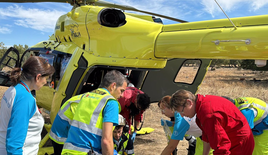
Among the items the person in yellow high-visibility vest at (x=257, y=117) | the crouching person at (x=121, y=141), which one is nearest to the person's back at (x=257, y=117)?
the person in yellow high-visibility vest at (x=257, y=117)

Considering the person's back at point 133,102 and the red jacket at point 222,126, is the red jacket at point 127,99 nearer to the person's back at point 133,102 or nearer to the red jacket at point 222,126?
the person's back at point 133,102

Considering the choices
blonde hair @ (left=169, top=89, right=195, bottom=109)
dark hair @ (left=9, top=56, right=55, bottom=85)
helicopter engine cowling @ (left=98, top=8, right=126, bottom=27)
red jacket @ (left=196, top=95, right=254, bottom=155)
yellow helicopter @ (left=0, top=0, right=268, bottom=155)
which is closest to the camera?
dark hair @ (left=9, top=56, right=55, bottom=85)

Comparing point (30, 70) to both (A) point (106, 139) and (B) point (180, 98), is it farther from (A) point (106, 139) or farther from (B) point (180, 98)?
(B) point (180, 98)

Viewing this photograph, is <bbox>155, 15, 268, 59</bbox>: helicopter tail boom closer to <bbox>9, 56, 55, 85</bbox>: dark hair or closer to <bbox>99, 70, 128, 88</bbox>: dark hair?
<bbox>99, 70, 128, 88</bbox>: dark hair

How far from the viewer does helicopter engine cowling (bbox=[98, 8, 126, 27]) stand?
12.5ft

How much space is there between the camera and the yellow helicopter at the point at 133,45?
282 centimetres

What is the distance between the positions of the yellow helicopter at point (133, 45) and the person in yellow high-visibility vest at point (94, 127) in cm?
168

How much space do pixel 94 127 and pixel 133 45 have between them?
6.61 ft

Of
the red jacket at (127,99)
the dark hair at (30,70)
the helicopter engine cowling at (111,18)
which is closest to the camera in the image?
the dark hair at (30,70)

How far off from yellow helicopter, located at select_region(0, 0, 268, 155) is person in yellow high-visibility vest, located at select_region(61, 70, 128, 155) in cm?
168

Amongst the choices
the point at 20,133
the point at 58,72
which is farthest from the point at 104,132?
the point at 58,72

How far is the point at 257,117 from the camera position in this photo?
10.1ft

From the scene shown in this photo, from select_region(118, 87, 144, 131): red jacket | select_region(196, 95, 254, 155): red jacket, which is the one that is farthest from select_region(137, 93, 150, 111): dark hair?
select_region(196, 95, 254, 155): red jacket

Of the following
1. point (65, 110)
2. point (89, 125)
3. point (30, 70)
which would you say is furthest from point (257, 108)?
point (30, 70)
